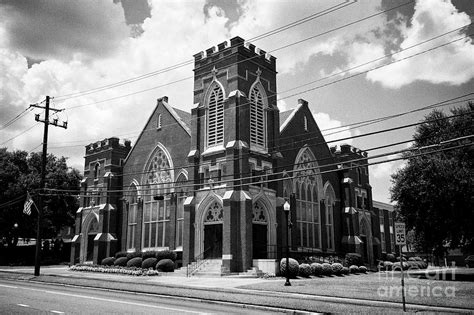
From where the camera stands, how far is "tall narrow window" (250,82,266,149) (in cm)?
3262

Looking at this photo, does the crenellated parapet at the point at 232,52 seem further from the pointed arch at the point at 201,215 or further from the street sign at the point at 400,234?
the street sign at the point at 400,234

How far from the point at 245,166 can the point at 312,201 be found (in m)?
11.6

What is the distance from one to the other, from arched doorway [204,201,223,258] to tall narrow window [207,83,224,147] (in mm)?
5050

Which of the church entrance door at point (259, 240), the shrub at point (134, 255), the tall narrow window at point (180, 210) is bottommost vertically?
the shrub at point (134, 255)

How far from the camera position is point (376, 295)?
57.3ft

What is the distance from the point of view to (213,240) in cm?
3212

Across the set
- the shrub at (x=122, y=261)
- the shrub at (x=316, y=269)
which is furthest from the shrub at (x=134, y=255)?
the shrub at (x=316, y=269)

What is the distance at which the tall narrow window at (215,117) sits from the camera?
32406 mm

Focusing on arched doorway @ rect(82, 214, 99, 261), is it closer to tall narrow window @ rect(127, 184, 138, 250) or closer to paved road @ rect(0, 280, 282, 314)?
tall narrow window @ rect(127, 184, 138, 250)

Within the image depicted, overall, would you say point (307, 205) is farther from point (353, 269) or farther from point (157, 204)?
point (157, 204)

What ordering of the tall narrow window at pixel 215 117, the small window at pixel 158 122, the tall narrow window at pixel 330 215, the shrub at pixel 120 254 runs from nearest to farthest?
1. the tall narrow window at pixel 215 117
2. the shrub at pixel 120 254
3. the small window at pixel 158 122
4. the tall narrow window at pixel 330 215

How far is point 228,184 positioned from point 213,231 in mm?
4687

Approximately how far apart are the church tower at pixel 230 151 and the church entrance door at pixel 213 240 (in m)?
0.08

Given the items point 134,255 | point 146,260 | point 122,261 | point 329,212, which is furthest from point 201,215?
point 329,212
